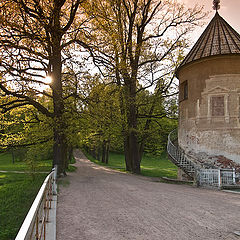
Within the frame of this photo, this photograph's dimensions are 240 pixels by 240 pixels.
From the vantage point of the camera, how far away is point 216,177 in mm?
13586

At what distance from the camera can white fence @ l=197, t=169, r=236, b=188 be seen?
1357 centimetres

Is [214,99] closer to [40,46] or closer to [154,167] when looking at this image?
[40,46]

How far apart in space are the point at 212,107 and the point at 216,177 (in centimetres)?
484

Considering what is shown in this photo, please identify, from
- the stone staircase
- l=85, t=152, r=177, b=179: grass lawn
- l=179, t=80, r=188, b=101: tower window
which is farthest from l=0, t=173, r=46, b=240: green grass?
l=85, t=152, r=177, b=179: grass lawn

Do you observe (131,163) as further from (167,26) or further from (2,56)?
(2,56)

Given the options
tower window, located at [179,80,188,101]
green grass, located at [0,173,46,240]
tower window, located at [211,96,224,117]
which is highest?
tower window, located at [179,80,188,101]

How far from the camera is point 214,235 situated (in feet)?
16.9

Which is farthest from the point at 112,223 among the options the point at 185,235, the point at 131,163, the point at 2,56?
the point at 131,163

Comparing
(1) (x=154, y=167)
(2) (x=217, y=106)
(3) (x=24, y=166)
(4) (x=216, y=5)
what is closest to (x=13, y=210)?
(2) (x=217, y=106)

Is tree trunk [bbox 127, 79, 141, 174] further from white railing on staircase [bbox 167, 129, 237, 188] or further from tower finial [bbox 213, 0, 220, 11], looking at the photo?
tower finial [bbox 213, 0, 220, 11]

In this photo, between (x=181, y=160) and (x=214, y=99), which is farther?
(x=181, y=160)

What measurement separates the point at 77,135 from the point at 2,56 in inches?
285

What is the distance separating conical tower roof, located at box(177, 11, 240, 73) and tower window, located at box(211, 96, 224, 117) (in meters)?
2.97

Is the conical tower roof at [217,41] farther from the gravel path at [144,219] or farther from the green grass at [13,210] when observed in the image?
the green grass at [13,210]
